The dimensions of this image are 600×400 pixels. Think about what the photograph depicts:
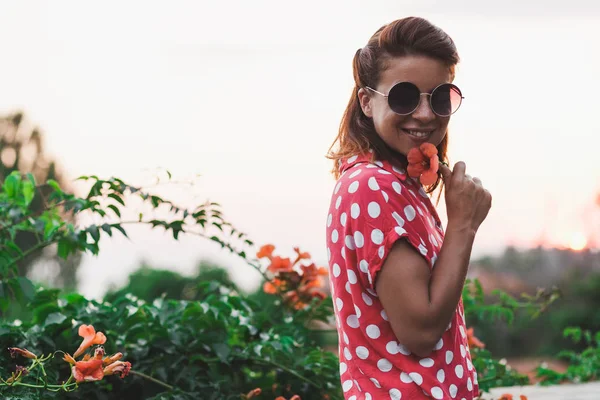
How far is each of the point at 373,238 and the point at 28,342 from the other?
1432 mm

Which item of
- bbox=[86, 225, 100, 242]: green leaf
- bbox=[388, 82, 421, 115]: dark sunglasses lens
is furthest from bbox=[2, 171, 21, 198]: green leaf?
bbox=[388, 82, 421, 115]: dark sunglasses lens

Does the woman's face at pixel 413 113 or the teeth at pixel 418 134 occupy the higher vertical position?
the woman's face at pixel 413 113

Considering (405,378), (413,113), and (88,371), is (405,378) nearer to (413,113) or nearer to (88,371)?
(413,113)

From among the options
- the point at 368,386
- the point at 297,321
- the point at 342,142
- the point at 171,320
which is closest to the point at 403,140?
the point at 342,142

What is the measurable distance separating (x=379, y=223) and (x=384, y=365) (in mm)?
296

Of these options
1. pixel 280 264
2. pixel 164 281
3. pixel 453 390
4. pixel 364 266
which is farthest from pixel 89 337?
pixel 164 281

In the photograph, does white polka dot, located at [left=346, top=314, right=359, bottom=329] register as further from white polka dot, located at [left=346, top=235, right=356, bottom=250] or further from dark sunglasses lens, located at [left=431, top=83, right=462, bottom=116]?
dark sunglasses lens, located at [left=431, top=83, right=462, bottom=116]

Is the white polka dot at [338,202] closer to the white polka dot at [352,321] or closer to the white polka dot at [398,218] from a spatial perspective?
the white polka dot at [398,218]

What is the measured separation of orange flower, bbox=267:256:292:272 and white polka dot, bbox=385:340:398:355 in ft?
5.46

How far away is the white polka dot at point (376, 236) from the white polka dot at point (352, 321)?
20cm

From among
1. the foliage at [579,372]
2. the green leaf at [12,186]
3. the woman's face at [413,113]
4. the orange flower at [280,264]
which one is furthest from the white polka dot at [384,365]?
the foliage at [579,372]

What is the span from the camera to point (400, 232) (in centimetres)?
153

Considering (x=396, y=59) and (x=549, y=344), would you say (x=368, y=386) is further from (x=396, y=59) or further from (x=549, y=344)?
(x=549, y=344)

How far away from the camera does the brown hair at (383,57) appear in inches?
67.9
